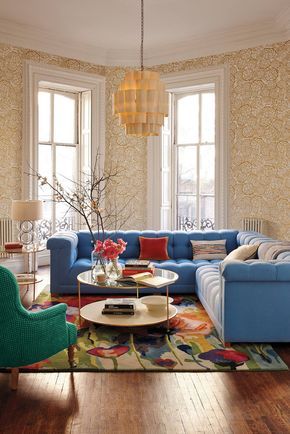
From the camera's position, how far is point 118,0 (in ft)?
20.7

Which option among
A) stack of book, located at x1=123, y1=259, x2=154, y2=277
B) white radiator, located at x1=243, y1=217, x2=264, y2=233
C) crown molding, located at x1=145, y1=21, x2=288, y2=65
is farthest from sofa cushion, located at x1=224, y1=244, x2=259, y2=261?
crown molding, located at x1=145, y1=21, x2=288, y2=65

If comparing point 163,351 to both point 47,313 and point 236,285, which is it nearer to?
point 236,285

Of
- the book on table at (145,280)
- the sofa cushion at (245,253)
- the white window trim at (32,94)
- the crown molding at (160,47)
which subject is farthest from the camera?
the white window trim at (32,94)

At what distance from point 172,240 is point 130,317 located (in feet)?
7.15

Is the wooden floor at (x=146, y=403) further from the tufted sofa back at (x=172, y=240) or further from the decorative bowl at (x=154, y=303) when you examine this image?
the tufted sofa back at (x=172, y=240)

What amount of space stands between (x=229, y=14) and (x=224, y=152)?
2.00 m

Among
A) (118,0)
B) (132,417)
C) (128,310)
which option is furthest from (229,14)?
(132,417)

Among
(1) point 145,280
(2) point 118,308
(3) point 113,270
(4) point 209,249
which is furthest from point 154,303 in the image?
(4) point 209,249

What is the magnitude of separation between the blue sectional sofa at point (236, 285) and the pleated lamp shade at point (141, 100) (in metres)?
1.69

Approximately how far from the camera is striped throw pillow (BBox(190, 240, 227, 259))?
6379 millimetres

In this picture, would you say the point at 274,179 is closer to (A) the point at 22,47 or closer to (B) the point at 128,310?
(B) the point at 128,310

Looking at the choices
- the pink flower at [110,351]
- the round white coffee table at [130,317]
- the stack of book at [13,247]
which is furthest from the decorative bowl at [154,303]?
the stack of book at [13,247]

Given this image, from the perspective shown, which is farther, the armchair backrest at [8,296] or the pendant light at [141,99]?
the pendant light at [141,99]

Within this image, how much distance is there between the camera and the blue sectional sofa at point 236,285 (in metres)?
4.12
